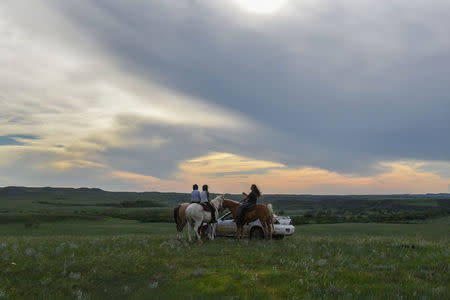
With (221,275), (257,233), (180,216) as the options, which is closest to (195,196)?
(180,216)

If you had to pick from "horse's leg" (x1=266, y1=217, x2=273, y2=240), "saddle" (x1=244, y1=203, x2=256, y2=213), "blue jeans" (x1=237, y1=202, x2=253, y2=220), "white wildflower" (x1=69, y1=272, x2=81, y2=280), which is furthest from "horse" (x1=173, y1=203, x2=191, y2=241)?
"white wildflower" (x1=69, y1=272, x2=81, y2=280)

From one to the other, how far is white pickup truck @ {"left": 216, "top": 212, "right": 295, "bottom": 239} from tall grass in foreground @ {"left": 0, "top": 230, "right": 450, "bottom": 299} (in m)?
6.23

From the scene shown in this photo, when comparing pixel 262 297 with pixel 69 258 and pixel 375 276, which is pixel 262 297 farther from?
pixel 69 258

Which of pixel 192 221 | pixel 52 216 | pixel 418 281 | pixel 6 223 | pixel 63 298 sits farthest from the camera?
pixel 52 216

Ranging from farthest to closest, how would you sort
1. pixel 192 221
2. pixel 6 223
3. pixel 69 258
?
pixel 6 223, pixel 192 221, pixel 69 258

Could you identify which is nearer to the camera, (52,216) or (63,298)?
(63,298)

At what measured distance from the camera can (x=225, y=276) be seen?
942 centimetres

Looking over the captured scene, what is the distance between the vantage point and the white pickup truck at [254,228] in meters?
19.8

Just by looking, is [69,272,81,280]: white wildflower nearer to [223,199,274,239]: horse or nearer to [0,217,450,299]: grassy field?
Result: [0,217,450,299]: grassy field

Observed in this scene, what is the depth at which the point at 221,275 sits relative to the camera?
957 centimetres

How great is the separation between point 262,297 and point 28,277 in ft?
22.3

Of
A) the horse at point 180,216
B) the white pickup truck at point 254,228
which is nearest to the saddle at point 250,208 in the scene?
the white pickup truck at point 254,228

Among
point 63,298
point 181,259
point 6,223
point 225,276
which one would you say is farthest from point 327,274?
point 6,223

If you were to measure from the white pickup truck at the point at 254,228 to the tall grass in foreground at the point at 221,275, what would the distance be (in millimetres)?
6233
